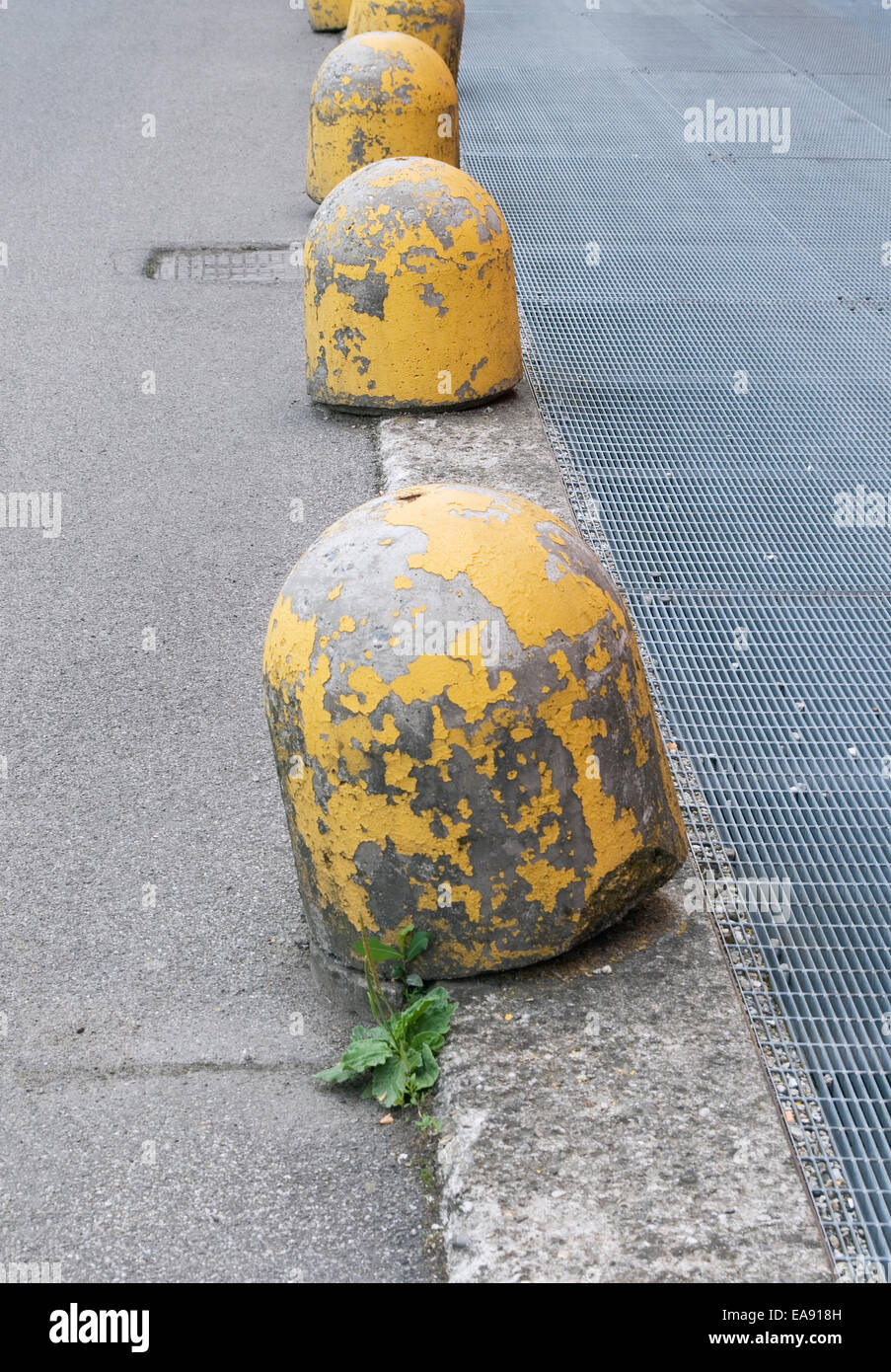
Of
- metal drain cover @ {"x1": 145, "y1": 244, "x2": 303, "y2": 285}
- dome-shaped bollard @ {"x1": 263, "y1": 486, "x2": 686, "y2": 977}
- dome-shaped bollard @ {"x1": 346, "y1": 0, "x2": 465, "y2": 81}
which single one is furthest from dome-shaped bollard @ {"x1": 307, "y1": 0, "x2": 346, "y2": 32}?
dome-shaped bollard @ {"x1": 263, "y1": 486, "x2": 686, "y2": 977}

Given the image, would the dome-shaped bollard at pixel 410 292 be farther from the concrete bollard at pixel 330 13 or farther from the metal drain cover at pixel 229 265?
the concrete bollard at pixel 330 13

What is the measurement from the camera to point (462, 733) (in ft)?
8.69

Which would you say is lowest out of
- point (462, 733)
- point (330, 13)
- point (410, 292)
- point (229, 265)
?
point (229, 265)

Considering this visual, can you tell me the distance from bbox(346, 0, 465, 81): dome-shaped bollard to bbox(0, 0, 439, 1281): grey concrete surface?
2125 mm

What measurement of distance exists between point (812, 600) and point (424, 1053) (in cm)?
248

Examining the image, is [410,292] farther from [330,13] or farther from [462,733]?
[330,13]

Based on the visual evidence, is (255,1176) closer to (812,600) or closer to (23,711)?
(23,711)

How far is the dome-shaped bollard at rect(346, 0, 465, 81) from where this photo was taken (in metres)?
9.88

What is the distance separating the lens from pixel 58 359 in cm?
661

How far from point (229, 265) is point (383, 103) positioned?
1.24 meters

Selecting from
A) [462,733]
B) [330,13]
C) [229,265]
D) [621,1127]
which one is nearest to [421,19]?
[229,265]

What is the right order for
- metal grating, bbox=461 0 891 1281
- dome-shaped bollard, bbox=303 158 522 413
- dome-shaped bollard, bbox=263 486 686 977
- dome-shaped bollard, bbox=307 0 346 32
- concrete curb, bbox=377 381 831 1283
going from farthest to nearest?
dome-shaped bollard, bbox=307 0 346 32, dome-shaped bollard, bbox=303 158 522 413, metal grating, bbox=461 0 891 1281, dome-shaped bollard, bbox=263 486 686 977, concrete curb, bbox=377 381 831 1283

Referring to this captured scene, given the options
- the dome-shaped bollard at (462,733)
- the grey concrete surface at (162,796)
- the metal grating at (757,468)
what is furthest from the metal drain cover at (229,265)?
the dome-shaped bollard at (462,733)

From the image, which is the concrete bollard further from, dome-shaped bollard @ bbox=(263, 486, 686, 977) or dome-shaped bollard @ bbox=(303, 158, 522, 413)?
dome-shaped bollard @ bbox=(263, 486, 686, 977)
